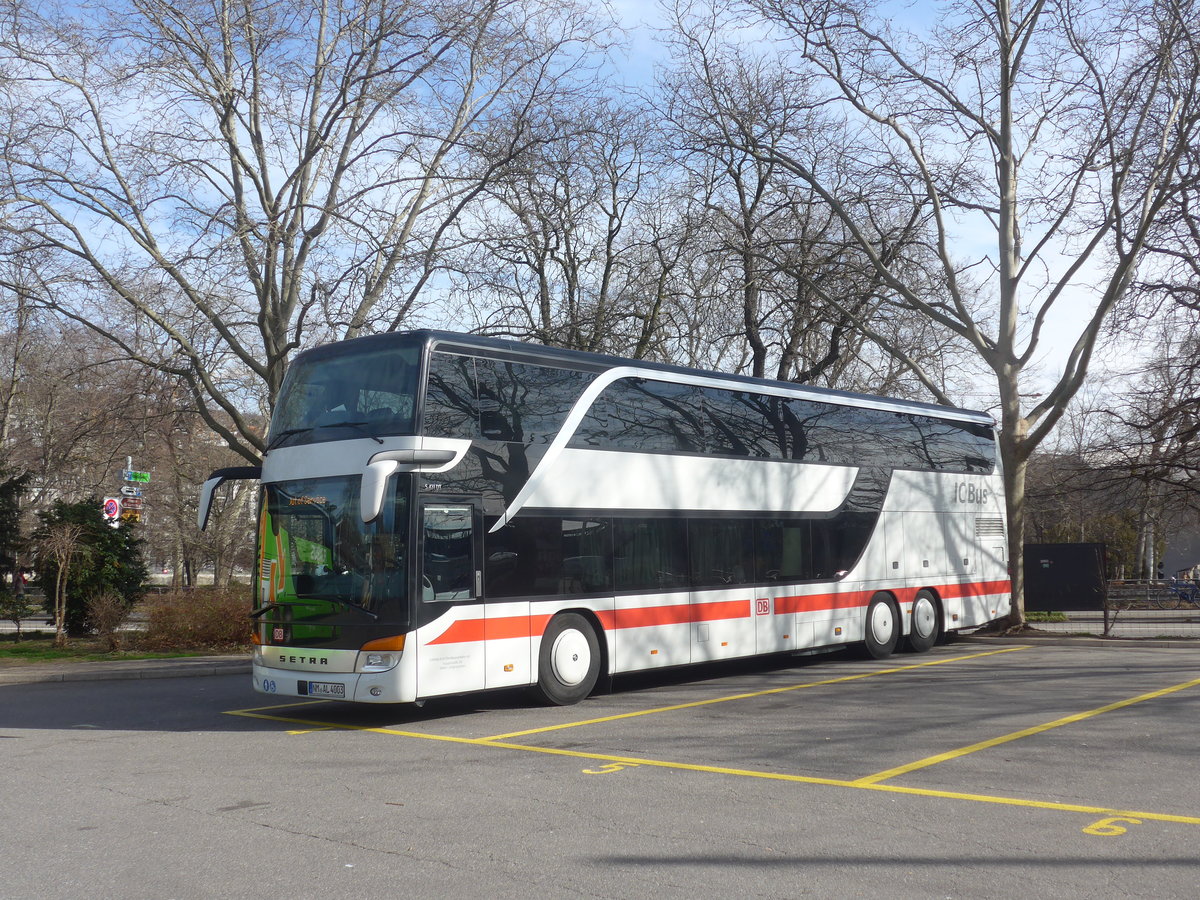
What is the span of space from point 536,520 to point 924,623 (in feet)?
32.3

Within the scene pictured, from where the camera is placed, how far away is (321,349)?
1235 centimetres

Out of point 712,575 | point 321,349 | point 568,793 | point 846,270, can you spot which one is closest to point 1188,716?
point 712,575

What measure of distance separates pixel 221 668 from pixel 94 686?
2375mm

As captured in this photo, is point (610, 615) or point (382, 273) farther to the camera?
point (382, 273)

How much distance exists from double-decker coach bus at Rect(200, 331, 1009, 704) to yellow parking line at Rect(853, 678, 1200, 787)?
4.88 metres

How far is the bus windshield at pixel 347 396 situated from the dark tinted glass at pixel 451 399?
0.20 meters

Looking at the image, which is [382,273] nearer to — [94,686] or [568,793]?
[94,686]

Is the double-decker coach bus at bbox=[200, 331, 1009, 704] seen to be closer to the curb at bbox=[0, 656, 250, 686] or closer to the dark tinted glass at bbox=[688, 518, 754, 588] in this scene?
the dark tinted glass at bbox=[688, 518, 754, 588]

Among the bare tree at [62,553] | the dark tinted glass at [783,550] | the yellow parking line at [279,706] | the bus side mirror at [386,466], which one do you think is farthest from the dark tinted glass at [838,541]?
the bare tree at [62,553]

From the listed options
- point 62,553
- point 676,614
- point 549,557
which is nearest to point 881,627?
point 676,614

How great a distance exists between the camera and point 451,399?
11719 mm

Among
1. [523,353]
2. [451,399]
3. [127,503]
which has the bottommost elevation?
[127,503]

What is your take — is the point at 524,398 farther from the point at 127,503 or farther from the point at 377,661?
the point at 127,503

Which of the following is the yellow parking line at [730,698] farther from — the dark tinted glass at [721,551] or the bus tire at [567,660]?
the dark tinted glass at [721,551]
